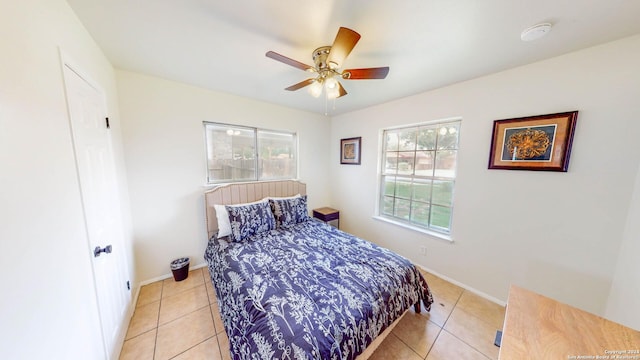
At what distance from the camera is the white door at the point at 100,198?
3.79ft

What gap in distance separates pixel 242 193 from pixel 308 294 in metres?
1.80

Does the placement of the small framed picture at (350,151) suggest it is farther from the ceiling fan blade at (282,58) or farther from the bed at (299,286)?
the ceiling fan blade at (282,58)

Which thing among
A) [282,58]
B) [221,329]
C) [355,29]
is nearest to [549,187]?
[355,29]

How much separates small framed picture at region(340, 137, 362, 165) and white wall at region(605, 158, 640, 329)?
2.52m

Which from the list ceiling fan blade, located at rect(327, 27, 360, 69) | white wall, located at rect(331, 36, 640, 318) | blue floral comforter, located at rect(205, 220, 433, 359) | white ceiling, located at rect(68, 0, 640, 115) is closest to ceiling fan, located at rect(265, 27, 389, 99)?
ceiling fan blade, located at rect(327, 27, 360, 69)

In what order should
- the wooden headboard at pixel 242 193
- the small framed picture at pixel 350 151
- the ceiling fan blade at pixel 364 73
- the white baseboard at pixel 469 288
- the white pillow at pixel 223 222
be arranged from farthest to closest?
the small framed picture at pixel 350 151, the wooden headboard at pixel 242 193, the white pillow at pixel 223 222, the white baseboard at pixel 469 288, the ceiling fan blade at pixel 364 73

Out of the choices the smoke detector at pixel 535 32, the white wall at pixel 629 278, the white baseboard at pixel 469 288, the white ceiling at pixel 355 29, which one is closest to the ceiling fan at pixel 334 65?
the white ceiling at pixel 355 29

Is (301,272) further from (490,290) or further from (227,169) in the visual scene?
(490,290)

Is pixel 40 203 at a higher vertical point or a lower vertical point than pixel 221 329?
higher

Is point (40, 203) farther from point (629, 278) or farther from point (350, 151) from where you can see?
point (629, 278)

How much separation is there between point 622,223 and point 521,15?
170 centimetres

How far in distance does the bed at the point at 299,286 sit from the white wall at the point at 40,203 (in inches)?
31.3

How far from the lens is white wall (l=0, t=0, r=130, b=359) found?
653 millimetres

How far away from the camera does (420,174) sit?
2619 millimetres
